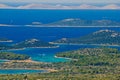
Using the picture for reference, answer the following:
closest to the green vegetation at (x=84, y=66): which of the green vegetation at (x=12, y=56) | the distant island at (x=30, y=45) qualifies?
the green vegetation at (x=12, y=56)

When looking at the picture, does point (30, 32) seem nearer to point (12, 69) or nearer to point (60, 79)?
point (12, 69)

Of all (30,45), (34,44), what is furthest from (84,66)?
(34,44)

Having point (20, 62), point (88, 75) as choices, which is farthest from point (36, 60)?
point (88, 75)

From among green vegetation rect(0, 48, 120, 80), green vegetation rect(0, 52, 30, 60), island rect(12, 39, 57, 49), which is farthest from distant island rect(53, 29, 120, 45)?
green vegetation rect(0, 52, 30, 60)

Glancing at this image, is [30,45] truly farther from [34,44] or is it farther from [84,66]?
[84,66]

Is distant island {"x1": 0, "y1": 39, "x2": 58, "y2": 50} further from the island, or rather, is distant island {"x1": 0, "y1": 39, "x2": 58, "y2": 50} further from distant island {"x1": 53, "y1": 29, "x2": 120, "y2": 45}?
distant island {"x1": 53, "y1": 29, "x2": 120, "y2": 45}

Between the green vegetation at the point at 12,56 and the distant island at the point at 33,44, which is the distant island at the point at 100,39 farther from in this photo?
the green vegetation at the point at 12,56

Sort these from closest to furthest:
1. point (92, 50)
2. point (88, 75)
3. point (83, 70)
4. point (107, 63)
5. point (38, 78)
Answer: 1. point (38, 78)
2. point (88, 75)
3. point (83, 70)
4. point (107, 63)
5. point (92, 50)

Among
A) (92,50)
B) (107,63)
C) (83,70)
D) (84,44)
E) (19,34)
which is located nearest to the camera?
(83,70)
